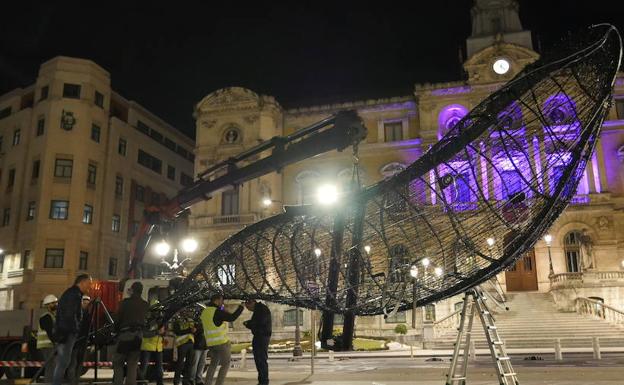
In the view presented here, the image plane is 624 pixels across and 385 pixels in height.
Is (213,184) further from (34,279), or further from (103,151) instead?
(103,151)

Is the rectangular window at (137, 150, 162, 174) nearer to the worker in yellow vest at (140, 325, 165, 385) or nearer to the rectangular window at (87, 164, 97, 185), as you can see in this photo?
the rectangular window at (87, 164, 97, 185)

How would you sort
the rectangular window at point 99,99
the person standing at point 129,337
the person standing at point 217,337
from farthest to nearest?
the rectangular window at point 99,99 < the person standing at point 129,337 < the person standing at point 217,337

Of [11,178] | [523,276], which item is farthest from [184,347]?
[11,178]

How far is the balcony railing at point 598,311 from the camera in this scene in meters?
30.8

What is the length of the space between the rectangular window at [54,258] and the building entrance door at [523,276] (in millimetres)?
31995

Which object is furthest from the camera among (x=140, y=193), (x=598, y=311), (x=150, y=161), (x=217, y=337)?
(x=150, y=161)

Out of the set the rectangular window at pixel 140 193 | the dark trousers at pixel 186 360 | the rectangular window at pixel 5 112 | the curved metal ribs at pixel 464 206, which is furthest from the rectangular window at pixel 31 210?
the curved metal ribs at pixel 464 206

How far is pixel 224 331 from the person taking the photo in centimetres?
1127

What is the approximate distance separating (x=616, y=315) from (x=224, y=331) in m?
27.1

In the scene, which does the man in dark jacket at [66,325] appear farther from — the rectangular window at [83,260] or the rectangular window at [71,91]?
the rectangular window at [71,91]

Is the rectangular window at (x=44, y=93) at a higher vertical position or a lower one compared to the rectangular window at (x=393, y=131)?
higher

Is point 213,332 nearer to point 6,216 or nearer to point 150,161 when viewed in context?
point 6,216

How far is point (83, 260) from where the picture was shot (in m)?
44.0

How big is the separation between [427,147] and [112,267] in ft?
87.2
